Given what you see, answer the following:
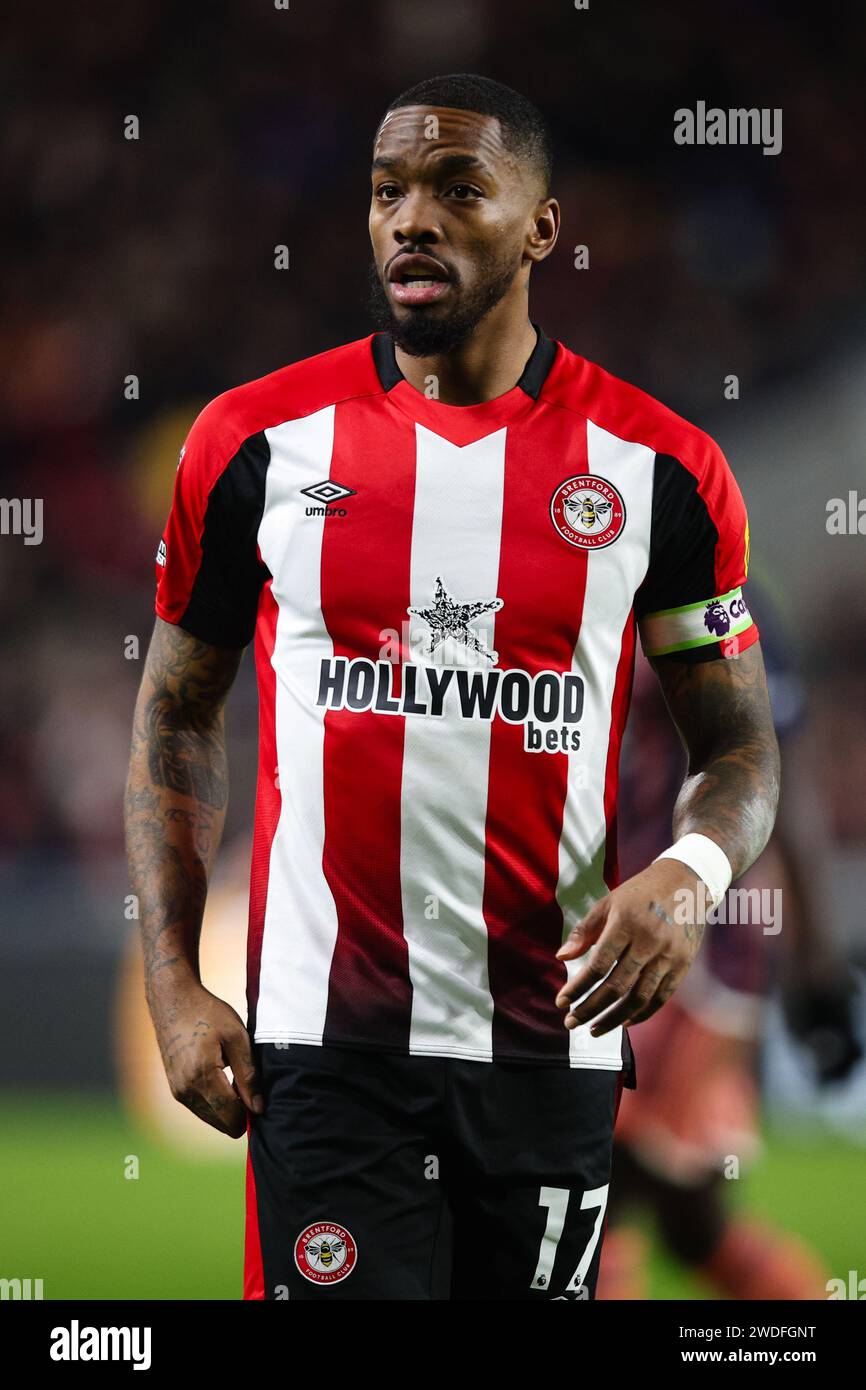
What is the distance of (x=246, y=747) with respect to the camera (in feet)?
16.2

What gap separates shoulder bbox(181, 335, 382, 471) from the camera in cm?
191

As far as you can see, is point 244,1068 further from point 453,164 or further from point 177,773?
point 453,164

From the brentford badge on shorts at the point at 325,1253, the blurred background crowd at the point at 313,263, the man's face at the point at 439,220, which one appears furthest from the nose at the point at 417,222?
the blurred background crowd at the point at 313,263

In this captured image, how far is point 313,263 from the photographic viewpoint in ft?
19.7

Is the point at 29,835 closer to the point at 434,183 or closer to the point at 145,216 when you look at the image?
the point at 145,216

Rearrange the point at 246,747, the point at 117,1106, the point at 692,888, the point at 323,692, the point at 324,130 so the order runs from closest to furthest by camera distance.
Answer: the point at 692,888 → the point at 323,692 → the point at 117,1106 → the point at 246,747 → the point at 324,130

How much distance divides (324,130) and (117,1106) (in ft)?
11.9

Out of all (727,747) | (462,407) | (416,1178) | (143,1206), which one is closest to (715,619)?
(727,747)

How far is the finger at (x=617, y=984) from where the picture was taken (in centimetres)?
163

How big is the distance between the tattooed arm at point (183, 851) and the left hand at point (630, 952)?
1.30ft

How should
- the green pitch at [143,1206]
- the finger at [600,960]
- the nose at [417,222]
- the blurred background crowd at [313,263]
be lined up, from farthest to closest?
the blurred background crowd at [313,263] → the green pitch at [143,1206] → the nose at [417,222] → the finger at [600,960]

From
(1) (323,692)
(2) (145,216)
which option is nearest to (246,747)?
(2) (145,216)

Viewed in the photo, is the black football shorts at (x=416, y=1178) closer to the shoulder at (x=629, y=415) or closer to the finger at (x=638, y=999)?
the finger at (x=638, y=999)

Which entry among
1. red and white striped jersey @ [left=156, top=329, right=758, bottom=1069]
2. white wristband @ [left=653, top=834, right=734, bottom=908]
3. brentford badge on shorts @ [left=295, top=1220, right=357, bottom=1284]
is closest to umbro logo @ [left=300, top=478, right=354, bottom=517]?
red and white striped jersey @ [left=156, top=329, right=758, bottom=1069]
